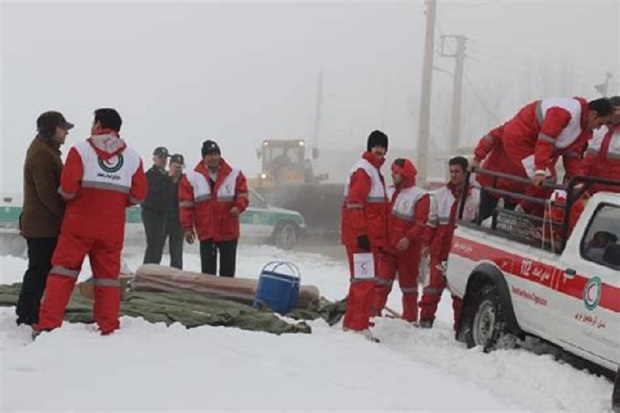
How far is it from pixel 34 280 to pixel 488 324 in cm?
399

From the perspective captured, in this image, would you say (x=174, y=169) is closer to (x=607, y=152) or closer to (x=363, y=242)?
(x=363, y=242)

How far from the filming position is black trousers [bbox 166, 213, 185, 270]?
12.9m

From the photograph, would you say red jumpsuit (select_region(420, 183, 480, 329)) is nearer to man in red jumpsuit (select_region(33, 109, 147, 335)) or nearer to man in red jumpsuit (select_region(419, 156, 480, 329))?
man in red jumpsuit (select_region(419, 156, 480, 329))

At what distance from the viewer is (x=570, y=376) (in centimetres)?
611

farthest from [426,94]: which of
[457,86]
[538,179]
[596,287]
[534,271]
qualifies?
[596,287]

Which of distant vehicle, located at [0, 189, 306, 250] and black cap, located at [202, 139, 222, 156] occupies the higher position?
black cap, located at [202, 139, 222, 156]

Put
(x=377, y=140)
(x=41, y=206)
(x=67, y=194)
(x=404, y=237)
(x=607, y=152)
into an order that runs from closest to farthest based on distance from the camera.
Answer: (x=67, y=194) < (x=41, y=206) < (x=607, y=152) < (x=377, y=140) < (x=404, y=237)

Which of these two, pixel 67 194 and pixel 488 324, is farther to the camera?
pixel 488 324

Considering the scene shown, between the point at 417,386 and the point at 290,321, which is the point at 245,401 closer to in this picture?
the point at 417,386

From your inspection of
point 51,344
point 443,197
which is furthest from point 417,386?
point 443,197

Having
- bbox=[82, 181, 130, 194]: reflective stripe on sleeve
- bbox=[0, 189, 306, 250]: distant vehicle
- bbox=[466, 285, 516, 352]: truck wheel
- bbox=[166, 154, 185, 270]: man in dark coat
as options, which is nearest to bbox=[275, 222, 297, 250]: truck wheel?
bbox=[0, 189, 306, 250]: distant vehicle

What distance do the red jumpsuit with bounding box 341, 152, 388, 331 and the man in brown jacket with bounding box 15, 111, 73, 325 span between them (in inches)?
106

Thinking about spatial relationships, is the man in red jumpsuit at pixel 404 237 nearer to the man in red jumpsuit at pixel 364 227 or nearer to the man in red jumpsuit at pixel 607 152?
the man in red jumpsuit at pixel 364 227

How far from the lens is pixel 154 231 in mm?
12695
